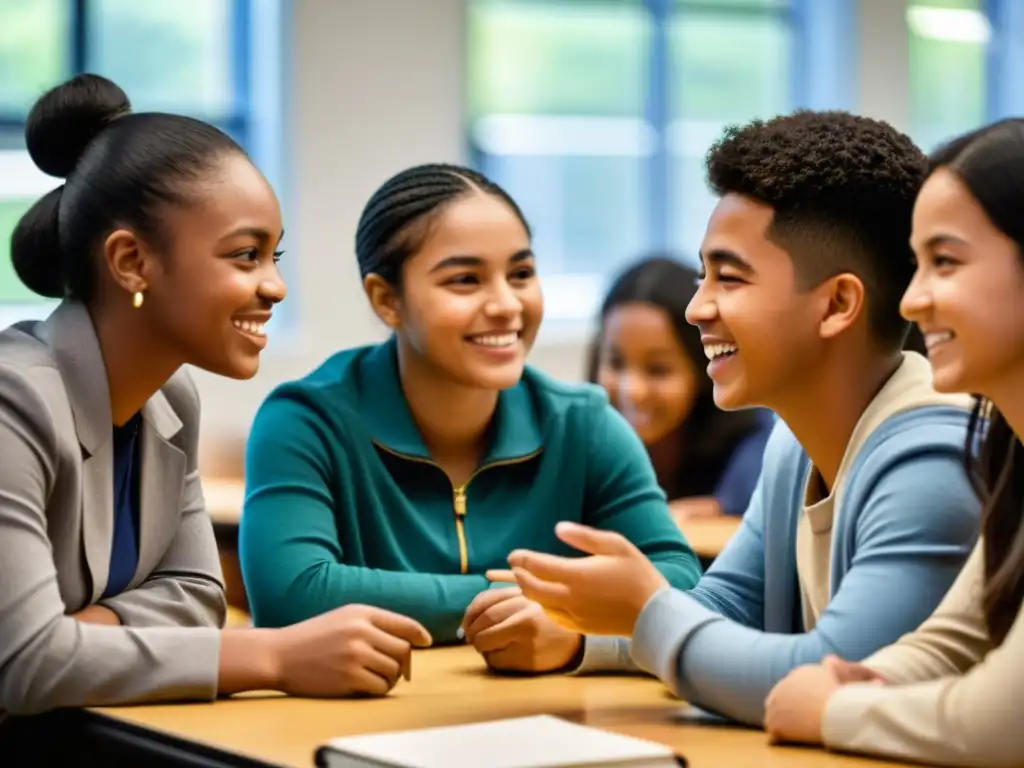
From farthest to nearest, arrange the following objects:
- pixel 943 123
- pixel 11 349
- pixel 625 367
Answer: pixel 943 123 → pixel 625 367 → pixel 11 349

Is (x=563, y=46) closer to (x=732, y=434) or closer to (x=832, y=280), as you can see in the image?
(x=732, y=434)

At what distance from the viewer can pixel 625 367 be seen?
4410 millimetres

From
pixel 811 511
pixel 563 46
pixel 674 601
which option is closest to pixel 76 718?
pixel 674 601

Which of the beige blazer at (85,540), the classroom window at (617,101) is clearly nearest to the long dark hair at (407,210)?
the beige blazer at (85,540)

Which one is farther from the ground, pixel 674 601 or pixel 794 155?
pixel 794 155

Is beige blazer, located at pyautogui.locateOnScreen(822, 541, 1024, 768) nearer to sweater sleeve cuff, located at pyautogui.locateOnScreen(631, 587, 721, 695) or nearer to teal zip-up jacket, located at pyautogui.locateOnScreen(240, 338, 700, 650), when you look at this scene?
sweater sleeve cuff, located at pyautogui.locateOnScreen(631, 587, 721, 695)

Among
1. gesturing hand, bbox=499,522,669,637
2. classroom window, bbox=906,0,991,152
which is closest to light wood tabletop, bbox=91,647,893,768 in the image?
gesturing hand, bbox=499,522,669,637

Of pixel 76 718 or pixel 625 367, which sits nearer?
pixel 76 718

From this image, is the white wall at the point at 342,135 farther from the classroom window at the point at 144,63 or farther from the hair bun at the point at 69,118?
the hair bun at the point at 69,118

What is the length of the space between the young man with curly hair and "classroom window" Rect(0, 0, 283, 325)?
535 cm

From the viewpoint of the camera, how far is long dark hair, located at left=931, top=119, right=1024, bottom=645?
1515mm

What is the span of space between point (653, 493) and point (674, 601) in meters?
0.81

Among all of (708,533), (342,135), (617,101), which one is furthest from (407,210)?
(617,101)

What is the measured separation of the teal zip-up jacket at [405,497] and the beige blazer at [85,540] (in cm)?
15
